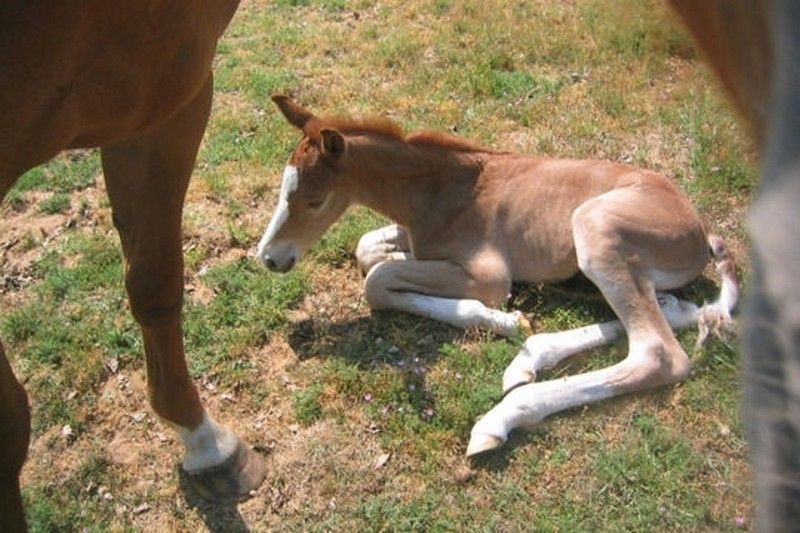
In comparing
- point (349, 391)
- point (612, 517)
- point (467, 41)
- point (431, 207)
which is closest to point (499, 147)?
point (431, 207)

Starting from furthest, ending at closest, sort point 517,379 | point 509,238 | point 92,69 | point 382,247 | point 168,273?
point 382,247, point 509,238, point 517,379, point 168,273, point 92,69

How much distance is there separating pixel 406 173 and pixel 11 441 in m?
2.36

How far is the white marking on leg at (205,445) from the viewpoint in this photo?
3131 millimetres

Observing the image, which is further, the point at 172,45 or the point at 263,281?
the point at 263,281

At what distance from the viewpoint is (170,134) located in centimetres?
248

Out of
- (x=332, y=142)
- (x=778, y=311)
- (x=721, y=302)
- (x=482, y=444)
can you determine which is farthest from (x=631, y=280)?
(x=778, y=311)

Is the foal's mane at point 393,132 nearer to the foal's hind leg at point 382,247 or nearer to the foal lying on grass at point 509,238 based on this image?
the foal lying on grass at point 509,238

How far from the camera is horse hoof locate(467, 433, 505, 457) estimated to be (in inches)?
125

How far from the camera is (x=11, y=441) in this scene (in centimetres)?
230

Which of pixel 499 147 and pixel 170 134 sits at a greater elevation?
pixel 170 134

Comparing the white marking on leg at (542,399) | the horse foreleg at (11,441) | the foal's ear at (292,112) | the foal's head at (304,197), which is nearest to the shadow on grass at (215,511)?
the horse foreleg at (11,441)

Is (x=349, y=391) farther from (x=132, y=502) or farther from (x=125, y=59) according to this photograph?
(x=125, y=59)

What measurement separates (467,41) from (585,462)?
3841mm

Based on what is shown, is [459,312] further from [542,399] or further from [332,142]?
[332,142]
